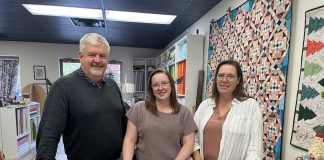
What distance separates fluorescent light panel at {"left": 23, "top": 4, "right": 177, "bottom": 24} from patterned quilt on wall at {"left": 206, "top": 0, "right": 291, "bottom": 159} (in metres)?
1.53

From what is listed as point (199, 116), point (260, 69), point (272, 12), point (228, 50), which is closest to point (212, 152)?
point (199, 116)

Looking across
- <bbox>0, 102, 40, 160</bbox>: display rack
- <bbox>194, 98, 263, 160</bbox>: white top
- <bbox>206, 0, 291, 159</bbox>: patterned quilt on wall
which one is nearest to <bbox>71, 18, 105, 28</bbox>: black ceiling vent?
<bbox>0, 102, 40, 160</bbox>: display rack

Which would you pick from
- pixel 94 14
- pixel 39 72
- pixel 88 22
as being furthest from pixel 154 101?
pixel 39 72

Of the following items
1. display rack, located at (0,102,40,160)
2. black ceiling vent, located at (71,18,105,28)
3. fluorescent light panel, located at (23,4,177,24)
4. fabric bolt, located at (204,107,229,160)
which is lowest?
display rack, located at (0,102,40,160)

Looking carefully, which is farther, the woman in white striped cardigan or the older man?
the woman in white striped cardigan

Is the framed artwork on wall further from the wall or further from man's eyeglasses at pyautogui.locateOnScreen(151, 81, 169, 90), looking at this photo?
the wall

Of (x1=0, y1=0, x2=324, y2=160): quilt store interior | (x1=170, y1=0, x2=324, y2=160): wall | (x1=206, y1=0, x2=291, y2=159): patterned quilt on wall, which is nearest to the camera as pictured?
(x1=0, y1=0, x2=324, y2=160): quilt store interior

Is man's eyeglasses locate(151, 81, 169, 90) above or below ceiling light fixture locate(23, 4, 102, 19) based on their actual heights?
below

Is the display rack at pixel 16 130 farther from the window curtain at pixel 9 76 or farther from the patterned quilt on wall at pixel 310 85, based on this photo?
the patterned quilt on wall at pixel 310 85

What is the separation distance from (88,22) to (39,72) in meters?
3.18

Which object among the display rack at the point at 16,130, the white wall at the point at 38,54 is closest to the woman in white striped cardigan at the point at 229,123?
the display rack at the point at 16,130

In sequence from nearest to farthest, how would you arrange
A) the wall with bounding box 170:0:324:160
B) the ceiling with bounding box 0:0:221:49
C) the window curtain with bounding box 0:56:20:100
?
the wall with bounding box 170:0:324:160
the ceiling with bounding box 0:0:221:49
the window curtain with bounding box 0:56:20:100

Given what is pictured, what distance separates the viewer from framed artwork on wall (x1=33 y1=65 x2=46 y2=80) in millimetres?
6181

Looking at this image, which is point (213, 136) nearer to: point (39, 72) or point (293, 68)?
point (293, 68)
